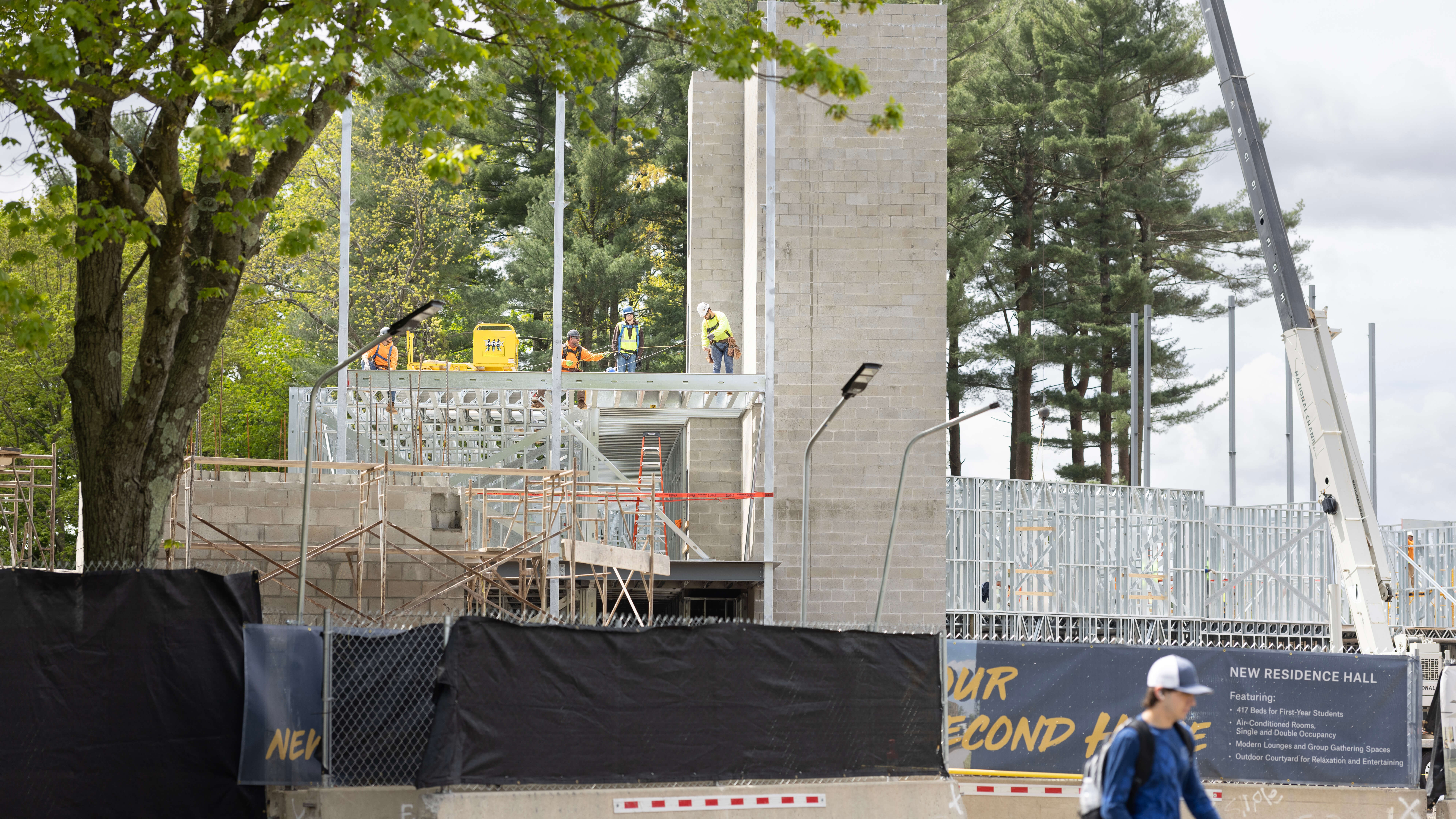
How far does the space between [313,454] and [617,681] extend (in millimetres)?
17541

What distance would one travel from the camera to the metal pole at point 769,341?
24.3m

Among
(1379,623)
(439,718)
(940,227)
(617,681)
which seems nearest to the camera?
(439,718)

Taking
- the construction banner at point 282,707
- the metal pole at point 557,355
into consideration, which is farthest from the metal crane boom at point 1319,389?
the construction banner at point 282,707

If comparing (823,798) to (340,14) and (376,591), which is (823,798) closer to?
(340,14)

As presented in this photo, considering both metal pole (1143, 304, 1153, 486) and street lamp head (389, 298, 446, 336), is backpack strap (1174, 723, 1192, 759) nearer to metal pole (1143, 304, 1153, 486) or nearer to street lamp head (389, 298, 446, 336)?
street lamp head (389, 298, 446, 336)

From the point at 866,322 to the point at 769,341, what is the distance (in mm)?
2201

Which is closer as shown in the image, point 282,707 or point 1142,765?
point 1142,765

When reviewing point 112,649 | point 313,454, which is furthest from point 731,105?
point 112,649

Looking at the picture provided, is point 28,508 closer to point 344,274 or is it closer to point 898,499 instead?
point 344,274

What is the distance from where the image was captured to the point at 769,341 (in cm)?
2445

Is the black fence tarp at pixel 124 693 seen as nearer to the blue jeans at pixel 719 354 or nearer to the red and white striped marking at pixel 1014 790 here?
the red and white striped marking at pixel 1014 790

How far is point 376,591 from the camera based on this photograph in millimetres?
20297

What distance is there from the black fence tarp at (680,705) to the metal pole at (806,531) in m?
5.39

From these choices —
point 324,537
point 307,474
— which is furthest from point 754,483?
point 307,474
